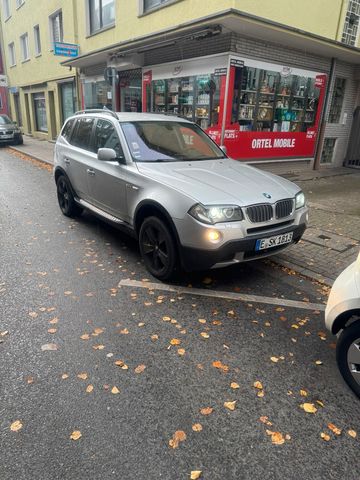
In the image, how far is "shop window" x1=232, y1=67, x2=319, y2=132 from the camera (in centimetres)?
949

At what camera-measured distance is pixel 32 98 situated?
24.4 meters

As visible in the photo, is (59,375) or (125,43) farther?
(125,43)

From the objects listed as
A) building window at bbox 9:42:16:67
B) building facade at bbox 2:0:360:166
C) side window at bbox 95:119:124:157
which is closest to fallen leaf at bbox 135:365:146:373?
side window at bbox 95:119:124:157

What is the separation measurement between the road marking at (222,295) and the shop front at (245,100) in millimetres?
6068

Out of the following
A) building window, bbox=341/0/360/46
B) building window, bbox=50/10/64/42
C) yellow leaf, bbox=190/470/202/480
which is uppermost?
building window, bbox=50/10/64/42

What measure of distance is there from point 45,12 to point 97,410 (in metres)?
22.7

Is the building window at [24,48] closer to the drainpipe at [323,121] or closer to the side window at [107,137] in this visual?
the drainpipe at [323,121]

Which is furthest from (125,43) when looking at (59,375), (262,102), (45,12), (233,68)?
(45,12)

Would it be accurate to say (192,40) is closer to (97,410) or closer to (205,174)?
(205,174)

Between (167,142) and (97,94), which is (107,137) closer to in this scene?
(167,142)

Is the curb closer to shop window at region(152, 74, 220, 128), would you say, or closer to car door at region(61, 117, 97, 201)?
shop window at region(152, 74, 220, 128)

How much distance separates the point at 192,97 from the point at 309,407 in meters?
9.46

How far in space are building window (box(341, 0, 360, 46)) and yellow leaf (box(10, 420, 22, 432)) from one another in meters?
13.9

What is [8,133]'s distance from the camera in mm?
19109
